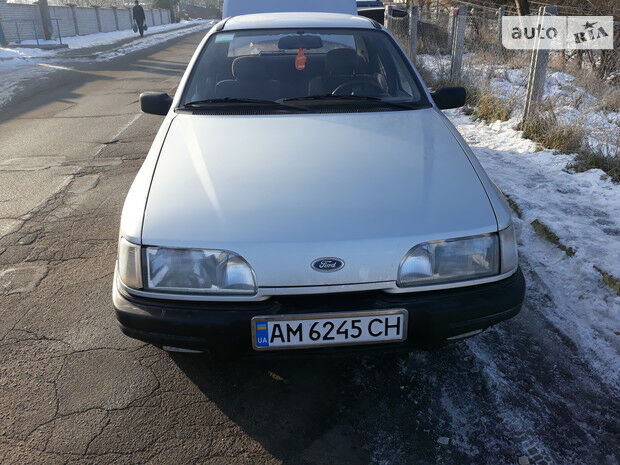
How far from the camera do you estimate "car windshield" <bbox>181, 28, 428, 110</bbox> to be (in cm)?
303

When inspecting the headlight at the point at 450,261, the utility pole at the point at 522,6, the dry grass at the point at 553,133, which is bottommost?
the dry grass at the point at 553,133

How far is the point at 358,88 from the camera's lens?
3139 millimetres

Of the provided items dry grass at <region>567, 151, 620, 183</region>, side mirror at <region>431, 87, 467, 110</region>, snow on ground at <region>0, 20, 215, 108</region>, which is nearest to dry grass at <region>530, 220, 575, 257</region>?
side mirror at <region>431, 87, 467, 110</region>

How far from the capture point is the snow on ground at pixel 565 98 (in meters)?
5.28

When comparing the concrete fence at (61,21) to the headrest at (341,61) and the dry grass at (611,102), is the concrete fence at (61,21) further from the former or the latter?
the dry grass at (611,102)

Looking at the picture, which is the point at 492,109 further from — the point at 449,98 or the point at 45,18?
the point at 45,18

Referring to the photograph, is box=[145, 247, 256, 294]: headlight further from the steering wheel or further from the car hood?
the steering wheel

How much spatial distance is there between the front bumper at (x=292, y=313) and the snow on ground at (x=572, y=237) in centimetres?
91

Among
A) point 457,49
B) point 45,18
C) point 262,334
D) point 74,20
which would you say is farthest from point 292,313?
point 74,20

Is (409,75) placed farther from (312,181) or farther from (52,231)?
(52,231)

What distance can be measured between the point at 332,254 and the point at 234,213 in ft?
1.48

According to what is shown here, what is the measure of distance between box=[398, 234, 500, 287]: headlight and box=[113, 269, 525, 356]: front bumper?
6 centimetres

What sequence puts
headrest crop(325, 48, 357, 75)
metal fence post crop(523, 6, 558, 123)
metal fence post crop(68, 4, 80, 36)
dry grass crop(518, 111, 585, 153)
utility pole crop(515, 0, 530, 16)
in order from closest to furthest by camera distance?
headrest crop(325, 48, 357, 75) → dry grass crop(518, 111, 585, 153) → metal fence post crop(523, 6, 558, 123) → utility pole crop(515, 0, 530, 16) → metal fence post crop(68, 4, 80, 36)

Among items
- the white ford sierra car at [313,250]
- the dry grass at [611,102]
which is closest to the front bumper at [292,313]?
the white ford sierra car at [313,250]
